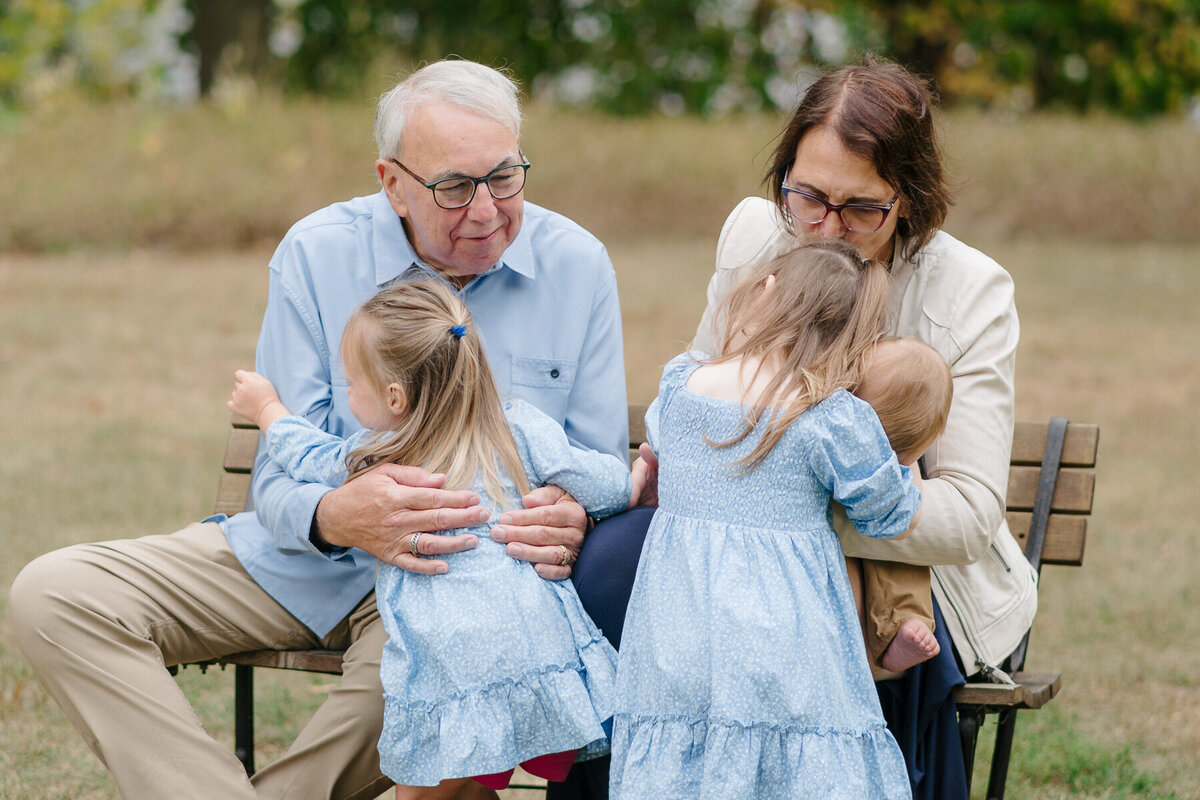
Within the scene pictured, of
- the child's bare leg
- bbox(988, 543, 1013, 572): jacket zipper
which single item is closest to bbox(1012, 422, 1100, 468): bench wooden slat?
bbox(988, 543, 1013, 572): jacket zipper

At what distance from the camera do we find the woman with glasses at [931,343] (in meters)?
2.66

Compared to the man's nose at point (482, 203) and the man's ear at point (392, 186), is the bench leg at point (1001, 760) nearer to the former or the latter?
the man's nose at point (482, 203)

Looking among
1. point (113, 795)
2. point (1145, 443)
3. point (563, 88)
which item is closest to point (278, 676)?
point (113, 795)

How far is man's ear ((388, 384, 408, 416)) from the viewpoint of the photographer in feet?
8.57

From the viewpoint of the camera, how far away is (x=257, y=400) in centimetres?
296

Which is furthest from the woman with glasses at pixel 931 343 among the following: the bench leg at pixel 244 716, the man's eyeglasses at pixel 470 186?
the bench leg at pixel 244 716

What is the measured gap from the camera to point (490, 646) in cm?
253

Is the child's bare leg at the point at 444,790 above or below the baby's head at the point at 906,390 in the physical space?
below

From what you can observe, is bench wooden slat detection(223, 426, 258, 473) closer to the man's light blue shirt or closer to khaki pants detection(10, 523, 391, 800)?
the man's light blue shirt

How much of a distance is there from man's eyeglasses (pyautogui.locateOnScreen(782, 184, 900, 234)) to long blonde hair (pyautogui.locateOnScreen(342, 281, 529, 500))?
723 mm

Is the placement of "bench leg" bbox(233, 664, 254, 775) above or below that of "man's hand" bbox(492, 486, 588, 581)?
below

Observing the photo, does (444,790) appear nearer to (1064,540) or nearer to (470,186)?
(470,186)

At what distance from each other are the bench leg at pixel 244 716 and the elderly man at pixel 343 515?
34 centimetres

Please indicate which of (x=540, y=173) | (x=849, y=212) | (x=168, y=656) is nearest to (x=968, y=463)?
(x=849, y=212)
